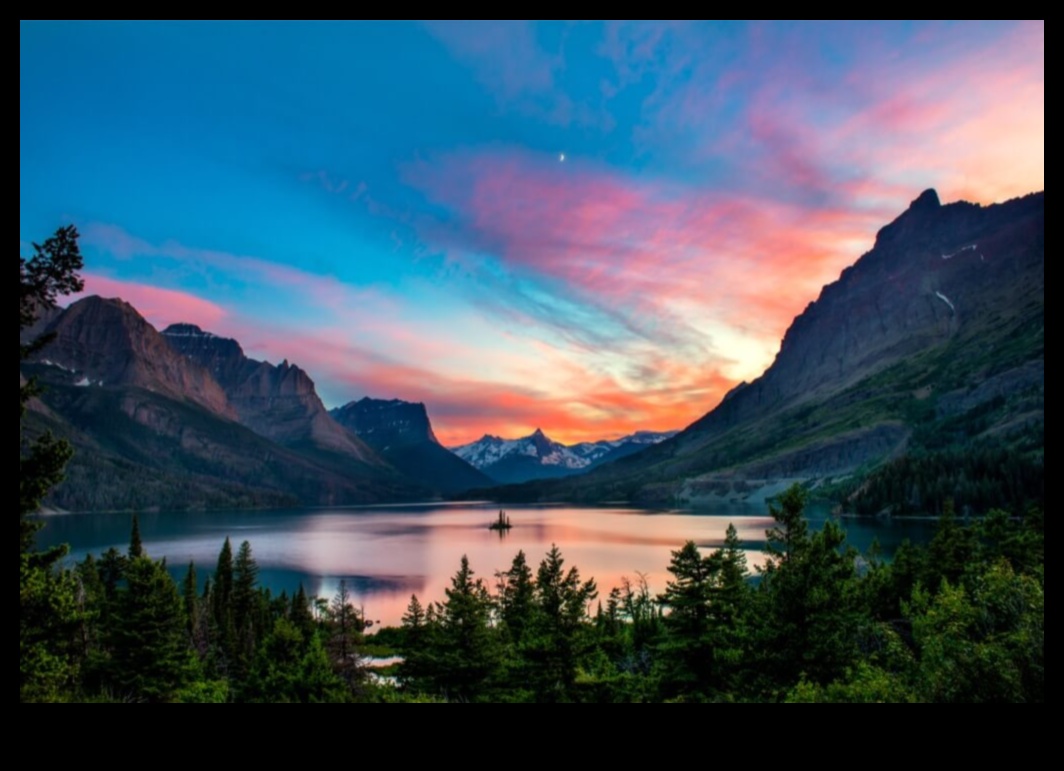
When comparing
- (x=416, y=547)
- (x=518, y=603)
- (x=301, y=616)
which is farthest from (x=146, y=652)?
(x=416, y=547)

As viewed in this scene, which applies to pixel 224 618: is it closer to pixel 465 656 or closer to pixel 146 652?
pixel 146 652

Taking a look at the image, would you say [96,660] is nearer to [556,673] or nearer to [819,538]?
[556,673]

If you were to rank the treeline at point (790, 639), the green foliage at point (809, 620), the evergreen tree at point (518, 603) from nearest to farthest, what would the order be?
1. the treeline at point (790, 639)
2. the green foliage at point (809, 620)
3. the evergreen tree at point (518, 603)

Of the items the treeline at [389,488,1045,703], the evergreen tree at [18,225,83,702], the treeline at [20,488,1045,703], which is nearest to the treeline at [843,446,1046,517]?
the treeline at [20,488,1045,703]

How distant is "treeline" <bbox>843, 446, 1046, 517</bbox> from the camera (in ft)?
431

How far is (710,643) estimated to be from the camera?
2122 cm

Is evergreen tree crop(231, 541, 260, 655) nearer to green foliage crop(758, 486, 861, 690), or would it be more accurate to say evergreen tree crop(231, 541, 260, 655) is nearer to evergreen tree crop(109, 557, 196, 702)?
evergreen tree crop(109, 557, 196, 702)

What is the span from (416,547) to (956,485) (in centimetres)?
11707

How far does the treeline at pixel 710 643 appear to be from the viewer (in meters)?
12.0

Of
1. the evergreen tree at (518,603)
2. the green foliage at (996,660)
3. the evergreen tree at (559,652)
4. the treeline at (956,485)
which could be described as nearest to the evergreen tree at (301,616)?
the evergreen tree at (518,603)

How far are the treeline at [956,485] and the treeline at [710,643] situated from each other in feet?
346

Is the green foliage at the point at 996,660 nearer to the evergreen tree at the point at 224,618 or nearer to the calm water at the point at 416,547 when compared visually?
the evergreen tree at the point at 224,618
